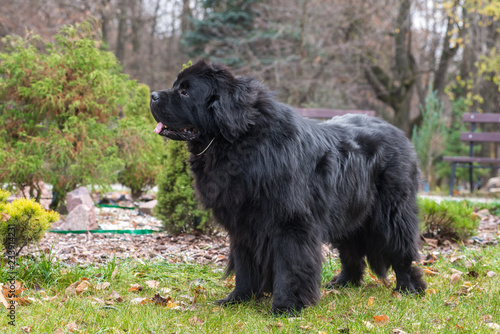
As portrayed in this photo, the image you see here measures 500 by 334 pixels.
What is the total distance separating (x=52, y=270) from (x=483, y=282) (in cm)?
333

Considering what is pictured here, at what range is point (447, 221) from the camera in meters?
5.25

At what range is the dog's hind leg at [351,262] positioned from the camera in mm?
3988

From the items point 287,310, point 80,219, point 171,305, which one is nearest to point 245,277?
point 287,310

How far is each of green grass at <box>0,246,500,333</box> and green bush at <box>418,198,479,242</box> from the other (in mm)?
952

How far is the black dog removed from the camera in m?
3.11

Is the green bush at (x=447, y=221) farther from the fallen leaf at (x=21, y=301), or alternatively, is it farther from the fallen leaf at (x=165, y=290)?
the fallen leaf at (x=21, y=301)

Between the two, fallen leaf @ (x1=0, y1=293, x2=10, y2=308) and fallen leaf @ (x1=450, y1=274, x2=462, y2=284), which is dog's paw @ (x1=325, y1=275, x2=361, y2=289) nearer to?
fallen leaf @ (x1=450, y1=274, x2=462, y2=284)

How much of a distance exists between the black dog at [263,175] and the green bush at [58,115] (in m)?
3.13

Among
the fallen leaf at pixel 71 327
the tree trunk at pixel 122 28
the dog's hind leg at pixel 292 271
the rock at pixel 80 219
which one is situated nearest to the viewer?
the fallen leaf at pixel 71 327

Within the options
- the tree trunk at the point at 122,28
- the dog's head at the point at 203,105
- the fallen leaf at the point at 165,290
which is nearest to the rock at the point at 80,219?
the fallen leaf at the point at 165,290

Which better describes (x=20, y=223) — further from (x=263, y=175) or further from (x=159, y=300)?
(x=263, y=175)

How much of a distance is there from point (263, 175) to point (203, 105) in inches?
23.6

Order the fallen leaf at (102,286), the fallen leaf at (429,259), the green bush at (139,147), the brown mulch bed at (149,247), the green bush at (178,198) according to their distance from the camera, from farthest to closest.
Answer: the green bush at (139,147) < the green bush at (178,198) < the fallen leaf at (429,259) < the brown mulch bed at (149,247) < the fallen leaf at (102,286)

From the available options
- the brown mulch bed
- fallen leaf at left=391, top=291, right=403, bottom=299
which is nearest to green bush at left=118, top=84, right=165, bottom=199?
the brown mulch bed
